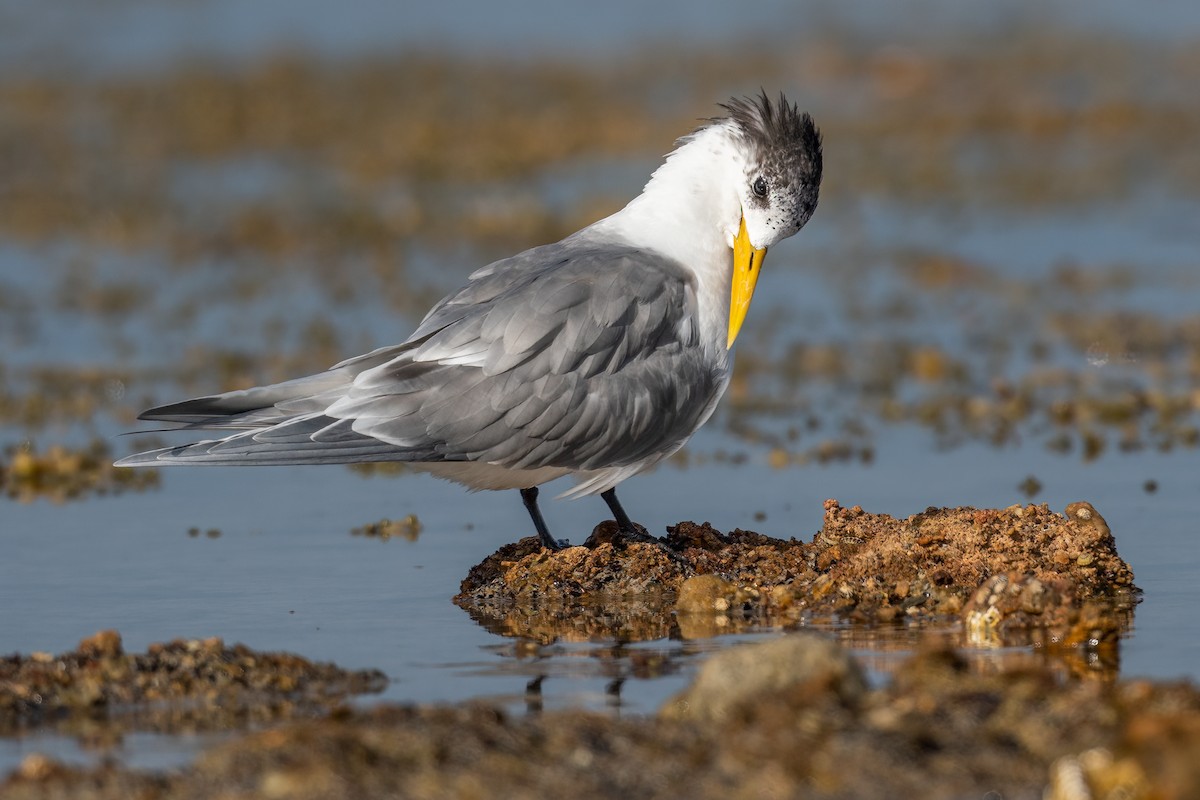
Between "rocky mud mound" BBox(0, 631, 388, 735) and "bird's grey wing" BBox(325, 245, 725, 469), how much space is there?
49.0 inches

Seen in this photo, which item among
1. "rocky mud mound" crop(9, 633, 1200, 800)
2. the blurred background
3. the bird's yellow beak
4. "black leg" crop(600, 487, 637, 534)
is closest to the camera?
"rocky mud mound" crop(9, 633, 1200, 800)

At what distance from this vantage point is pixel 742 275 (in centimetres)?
646

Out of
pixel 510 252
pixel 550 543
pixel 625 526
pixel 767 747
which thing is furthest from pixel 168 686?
pixel 510 252

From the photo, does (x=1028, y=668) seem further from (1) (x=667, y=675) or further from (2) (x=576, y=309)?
(2) (x=576, y=309)

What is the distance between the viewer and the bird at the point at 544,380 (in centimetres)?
582

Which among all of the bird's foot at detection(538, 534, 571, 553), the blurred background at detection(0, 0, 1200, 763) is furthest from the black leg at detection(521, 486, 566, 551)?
the blurred background at detection(0, 0, 1200, 763)

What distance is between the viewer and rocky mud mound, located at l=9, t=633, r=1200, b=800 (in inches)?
141

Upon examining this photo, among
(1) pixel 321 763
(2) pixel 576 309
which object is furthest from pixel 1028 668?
(2) pixel 576 309

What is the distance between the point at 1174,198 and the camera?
13.2 metres

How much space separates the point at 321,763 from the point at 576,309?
96.3 inches

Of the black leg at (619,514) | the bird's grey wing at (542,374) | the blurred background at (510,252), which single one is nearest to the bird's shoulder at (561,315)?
the bird's grey wing at (542,374)

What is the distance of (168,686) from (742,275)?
2.71 m

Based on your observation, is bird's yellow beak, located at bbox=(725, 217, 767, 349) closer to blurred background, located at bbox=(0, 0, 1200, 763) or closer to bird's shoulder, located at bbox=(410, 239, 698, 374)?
bird's shoulder, located at bbox=(410, 239, 698, 374)

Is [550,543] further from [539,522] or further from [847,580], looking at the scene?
[847,580]
